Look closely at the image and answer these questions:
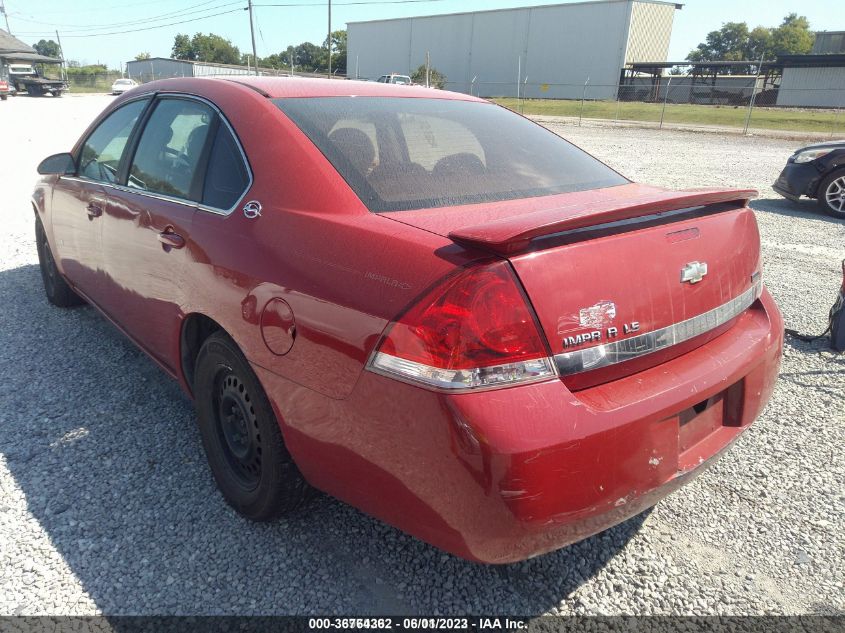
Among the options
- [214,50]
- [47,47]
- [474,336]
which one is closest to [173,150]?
[474,336]

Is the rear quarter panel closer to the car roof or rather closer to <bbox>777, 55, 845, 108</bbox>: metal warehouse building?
the car roof

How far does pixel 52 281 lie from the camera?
189 inches

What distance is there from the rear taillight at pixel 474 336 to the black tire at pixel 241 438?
2.61 feet

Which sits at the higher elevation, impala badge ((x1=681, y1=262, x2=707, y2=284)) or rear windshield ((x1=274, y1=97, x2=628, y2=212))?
rear windshield ((x1=274, y1=97, x2=628, y2=212))

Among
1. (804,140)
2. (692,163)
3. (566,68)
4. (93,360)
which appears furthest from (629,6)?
(93,360)

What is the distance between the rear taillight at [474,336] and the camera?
1.67 meters

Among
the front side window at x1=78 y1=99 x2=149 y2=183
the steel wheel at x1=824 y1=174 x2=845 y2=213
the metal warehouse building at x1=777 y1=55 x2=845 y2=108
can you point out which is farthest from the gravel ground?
the metal warehouse building at x1=777 y1=55 x2=845 y2=108

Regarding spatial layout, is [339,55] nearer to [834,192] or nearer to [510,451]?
[834,192]

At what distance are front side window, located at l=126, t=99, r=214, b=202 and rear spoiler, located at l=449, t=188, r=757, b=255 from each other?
140 cm

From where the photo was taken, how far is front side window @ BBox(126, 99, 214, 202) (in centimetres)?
275

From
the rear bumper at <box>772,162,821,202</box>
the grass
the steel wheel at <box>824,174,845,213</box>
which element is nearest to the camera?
the steel wheel at <box>824,174,845,213</box>

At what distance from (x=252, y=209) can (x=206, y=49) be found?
12099 centimetres

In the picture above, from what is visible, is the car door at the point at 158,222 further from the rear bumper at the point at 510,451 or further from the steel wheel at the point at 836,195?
the steel wheel at the point at 836,195

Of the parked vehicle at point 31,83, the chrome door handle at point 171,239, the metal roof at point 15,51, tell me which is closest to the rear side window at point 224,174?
the chrome door handle at point 171,239
